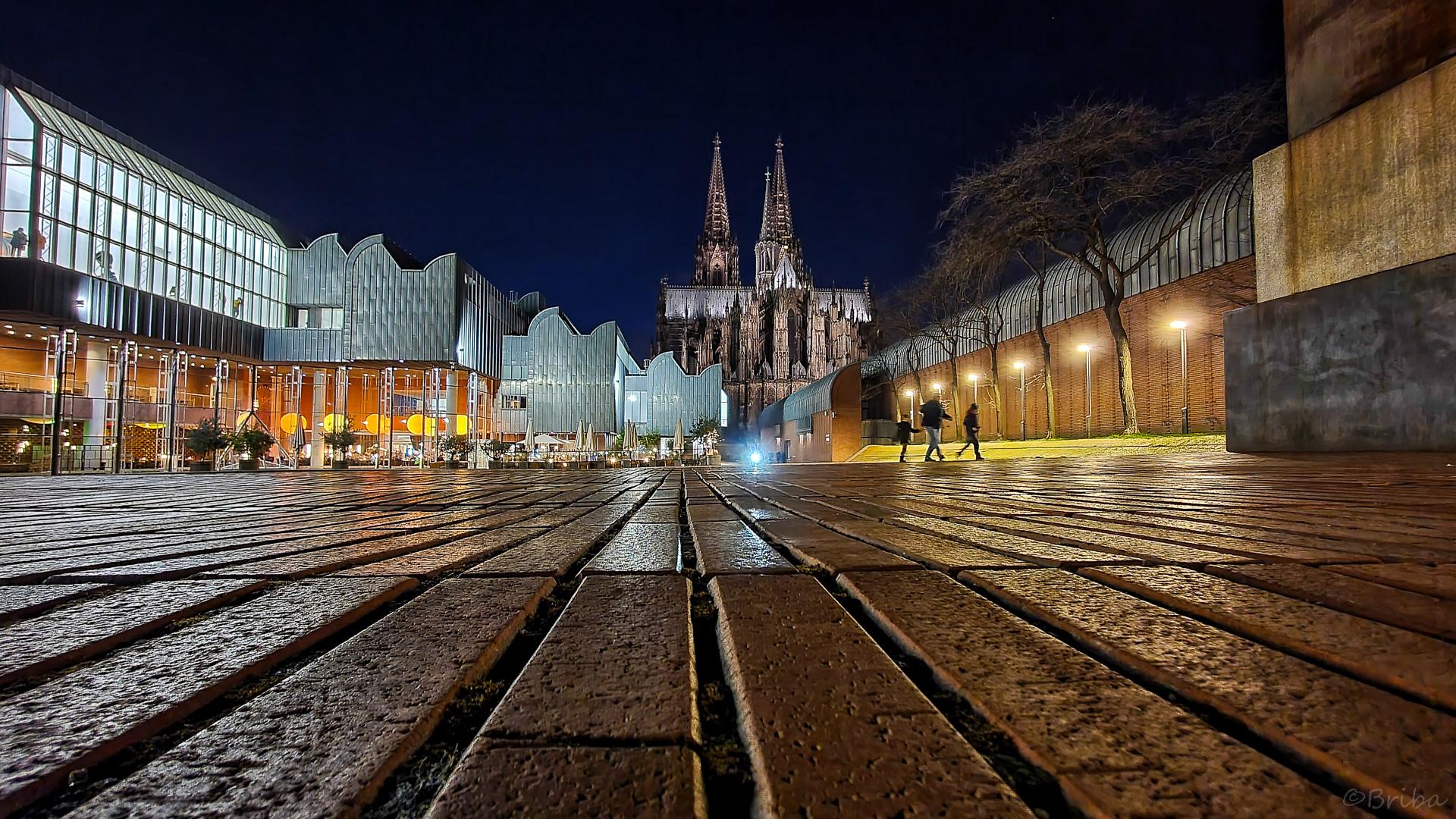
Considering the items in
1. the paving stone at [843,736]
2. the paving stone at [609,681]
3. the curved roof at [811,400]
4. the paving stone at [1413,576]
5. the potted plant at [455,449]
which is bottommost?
the potted plant at [455,449]

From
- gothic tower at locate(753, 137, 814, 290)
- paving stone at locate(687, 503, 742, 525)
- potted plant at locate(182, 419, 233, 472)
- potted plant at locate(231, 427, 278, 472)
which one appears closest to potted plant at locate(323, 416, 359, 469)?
potted plant at locate(231, 427, 278, 472)

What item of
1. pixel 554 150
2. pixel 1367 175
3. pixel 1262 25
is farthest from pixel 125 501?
pixel 554 150

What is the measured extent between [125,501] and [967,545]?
668cm

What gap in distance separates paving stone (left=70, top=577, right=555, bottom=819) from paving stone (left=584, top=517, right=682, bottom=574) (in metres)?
0.68

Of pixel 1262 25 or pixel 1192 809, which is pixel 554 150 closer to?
pixel 1262 25

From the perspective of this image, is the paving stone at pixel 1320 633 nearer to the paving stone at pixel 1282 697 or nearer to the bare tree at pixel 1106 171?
the paving stone at pixel 1282 697

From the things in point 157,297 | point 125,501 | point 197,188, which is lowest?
point 125,501

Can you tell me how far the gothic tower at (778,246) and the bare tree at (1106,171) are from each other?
5959cm

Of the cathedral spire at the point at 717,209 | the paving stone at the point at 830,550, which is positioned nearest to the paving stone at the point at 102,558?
the paving stone at the point at 830,550

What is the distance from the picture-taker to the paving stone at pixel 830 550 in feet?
5.79

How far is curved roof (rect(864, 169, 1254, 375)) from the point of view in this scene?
1953 centimetres

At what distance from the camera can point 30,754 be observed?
686 mm

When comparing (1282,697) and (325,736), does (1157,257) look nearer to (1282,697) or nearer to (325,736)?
(1282,697)

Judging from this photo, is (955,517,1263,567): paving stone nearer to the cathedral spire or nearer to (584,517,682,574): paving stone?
(584,517,682,574): paving stone
